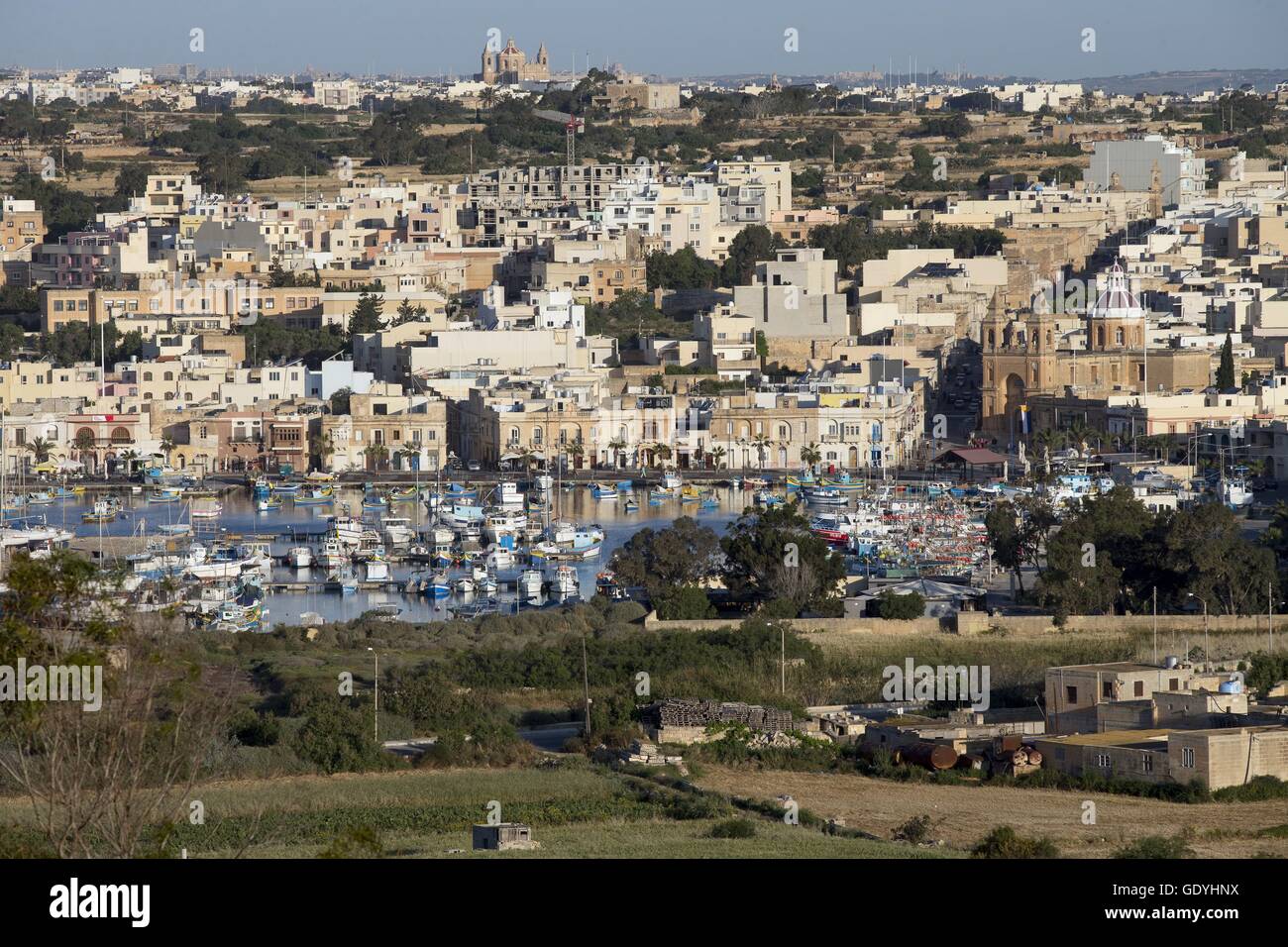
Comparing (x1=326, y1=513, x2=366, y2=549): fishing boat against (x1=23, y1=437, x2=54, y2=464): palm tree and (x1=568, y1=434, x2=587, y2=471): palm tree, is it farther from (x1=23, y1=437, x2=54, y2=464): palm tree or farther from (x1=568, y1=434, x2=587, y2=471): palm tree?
(x1=23, y1=437, x2=54, y2=464): palm tree

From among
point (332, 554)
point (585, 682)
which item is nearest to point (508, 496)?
point (332, 554)

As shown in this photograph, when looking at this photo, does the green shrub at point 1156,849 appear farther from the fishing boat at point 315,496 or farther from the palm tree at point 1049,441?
the fishing boat at point 315,496

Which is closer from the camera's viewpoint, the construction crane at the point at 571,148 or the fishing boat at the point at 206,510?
the fishing boat at the point at 206,510

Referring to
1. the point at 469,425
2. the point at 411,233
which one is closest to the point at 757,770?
the point at 469,425

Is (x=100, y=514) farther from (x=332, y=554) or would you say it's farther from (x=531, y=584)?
(x=531, y=584)

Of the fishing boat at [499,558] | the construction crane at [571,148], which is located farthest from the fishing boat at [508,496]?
the construction crane at [571,148]
